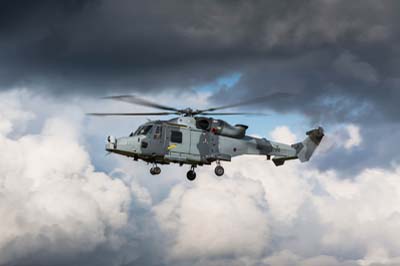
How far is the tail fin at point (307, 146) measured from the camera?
Answer: 7481 centimetres

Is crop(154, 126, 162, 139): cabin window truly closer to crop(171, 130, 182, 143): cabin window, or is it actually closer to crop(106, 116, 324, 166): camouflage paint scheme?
crop(106, 116, 324, 166): camouflage paint scheme

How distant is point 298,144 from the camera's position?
76.6 metres

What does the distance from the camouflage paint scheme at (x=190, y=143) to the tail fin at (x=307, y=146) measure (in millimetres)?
2885

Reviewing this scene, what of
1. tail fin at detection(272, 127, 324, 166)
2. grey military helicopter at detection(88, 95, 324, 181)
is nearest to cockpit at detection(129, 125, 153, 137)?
grey military helicopter at detection(88, 95, 324, 181)

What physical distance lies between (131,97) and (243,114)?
1196 cm

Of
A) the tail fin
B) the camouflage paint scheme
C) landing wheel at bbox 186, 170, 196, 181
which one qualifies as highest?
Answer: the tail fin

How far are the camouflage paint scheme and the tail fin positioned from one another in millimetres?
2885

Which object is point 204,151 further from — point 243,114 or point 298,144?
point 298,144

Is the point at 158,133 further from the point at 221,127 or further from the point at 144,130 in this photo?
the point at 221,127

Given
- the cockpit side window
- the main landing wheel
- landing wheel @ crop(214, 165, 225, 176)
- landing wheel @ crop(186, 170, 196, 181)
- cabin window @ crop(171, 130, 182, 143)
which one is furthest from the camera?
landing wheel @ crop(186, 170, 196, 181)

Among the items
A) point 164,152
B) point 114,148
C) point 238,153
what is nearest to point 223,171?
point 238,153

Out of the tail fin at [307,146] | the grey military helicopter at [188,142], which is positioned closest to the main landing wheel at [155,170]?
the grey military helicopter at [188,142]

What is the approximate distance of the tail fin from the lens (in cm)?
7481

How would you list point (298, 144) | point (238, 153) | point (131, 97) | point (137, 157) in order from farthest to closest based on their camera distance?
1. point (298, 144)
2. point (238, 153)
3. point (137, 157)
4. point (131, 97)
